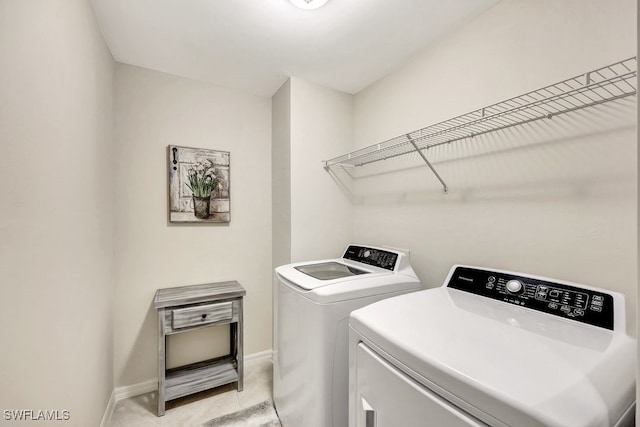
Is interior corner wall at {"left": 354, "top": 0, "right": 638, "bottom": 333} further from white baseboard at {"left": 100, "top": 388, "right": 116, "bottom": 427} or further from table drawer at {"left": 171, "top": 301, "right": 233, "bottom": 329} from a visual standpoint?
white baseboard at {"left": 100, "top": 388, "right": 116, "bottom": 427}

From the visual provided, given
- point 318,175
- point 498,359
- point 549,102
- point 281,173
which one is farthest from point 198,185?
point 549,102

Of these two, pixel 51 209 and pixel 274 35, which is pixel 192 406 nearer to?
pixel 51 209

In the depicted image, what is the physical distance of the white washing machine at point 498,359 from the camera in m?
0.53

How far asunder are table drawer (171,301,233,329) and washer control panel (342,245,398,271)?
39.1 inches

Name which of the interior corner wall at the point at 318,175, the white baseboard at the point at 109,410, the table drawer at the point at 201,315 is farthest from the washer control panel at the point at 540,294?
the white baseboard at the point at 109,410

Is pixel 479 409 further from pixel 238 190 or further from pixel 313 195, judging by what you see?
pixel 238 190

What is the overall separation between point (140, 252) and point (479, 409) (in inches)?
85.5

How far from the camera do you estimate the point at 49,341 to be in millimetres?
904

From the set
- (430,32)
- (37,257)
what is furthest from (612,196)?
(37,257)

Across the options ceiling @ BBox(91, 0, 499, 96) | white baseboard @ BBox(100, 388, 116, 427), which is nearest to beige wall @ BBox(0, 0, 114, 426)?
white baseboard @ BBox(100, 388, 116, 427)

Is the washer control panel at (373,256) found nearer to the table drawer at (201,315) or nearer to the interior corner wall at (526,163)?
the interior corner wall at (526,163)

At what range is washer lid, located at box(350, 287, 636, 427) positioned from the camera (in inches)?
20.0

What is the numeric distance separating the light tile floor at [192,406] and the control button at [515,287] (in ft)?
5.88

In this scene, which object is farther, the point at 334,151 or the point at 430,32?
the point at 334,151
